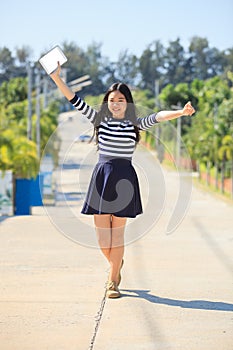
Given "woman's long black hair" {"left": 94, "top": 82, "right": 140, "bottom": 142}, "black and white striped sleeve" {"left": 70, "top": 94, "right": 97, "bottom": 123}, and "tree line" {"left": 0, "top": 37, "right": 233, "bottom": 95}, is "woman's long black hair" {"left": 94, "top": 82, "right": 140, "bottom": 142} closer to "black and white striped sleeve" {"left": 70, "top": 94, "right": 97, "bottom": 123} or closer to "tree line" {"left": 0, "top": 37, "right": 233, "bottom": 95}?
"black and white striped sleeve" {"left": 70, "top": 94, "right": 97, "bottom": 123}

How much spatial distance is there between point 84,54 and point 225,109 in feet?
208

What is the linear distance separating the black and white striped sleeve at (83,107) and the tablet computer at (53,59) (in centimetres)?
32

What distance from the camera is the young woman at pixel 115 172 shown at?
6082 mm

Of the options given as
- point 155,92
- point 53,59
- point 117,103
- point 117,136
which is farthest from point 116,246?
point 155,92

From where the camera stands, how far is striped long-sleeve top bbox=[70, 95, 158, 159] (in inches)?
241

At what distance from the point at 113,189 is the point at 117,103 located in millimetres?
715

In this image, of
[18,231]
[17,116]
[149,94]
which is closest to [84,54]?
[149,94]

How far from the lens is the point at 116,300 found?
234 inches

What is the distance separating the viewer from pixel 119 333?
16.1ft

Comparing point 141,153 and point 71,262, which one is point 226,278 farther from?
point 141,153

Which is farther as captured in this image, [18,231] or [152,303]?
[18,231]

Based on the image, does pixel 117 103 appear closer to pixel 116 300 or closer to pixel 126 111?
pixel 126 111

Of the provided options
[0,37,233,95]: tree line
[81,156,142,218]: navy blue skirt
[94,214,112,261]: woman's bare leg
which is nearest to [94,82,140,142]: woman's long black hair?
[81,156,142,218]: navy blue skirt

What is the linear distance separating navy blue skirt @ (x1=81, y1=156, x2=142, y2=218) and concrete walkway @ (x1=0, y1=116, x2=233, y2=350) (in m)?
0.70
